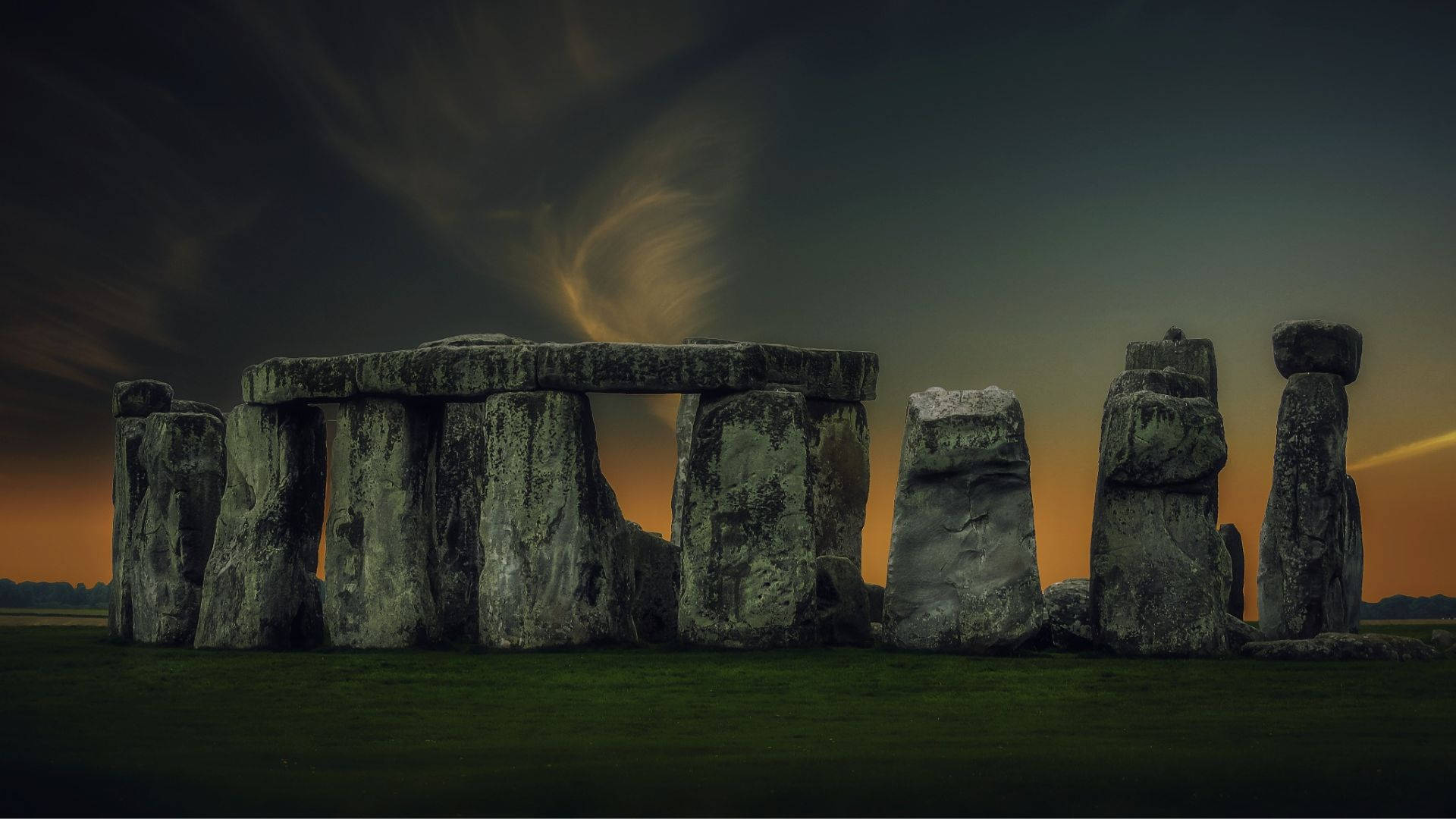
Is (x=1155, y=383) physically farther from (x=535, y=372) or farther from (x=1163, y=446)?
(x=535, y=372)

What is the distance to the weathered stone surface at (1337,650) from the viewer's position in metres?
14.9

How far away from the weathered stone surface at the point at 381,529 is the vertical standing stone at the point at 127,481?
3.10 meters

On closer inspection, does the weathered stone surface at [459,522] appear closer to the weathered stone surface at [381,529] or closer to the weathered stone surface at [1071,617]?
the weathered stone surface at [381,529]

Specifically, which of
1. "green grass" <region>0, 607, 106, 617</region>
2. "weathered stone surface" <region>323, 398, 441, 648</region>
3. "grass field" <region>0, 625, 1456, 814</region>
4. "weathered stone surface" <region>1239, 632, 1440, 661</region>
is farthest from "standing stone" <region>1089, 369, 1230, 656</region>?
"green grass" <region>0, 607, 106, 617</region>

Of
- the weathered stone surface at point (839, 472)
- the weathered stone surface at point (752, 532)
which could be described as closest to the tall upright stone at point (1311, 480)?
the weathered stone surface at point (839, 472)

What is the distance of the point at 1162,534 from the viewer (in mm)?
15094

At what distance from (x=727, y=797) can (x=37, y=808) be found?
3.71m

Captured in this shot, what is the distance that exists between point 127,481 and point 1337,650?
14138 mm

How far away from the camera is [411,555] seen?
17672mm

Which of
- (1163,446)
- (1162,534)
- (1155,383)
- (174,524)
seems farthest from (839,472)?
(174,524)

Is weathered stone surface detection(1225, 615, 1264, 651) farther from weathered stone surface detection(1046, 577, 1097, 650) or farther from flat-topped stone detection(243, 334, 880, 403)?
flat-topped stone detection(243, 334, 880, 403)

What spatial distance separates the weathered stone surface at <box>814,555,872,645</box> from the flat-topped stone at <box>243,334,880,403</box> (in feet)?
7.04

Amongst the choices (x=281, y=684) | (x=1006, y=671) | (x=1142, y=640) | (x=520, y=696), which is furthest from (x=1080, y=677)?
(x=281, y=684)

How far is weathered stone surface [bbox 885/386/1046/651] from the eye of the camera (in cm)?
1503
